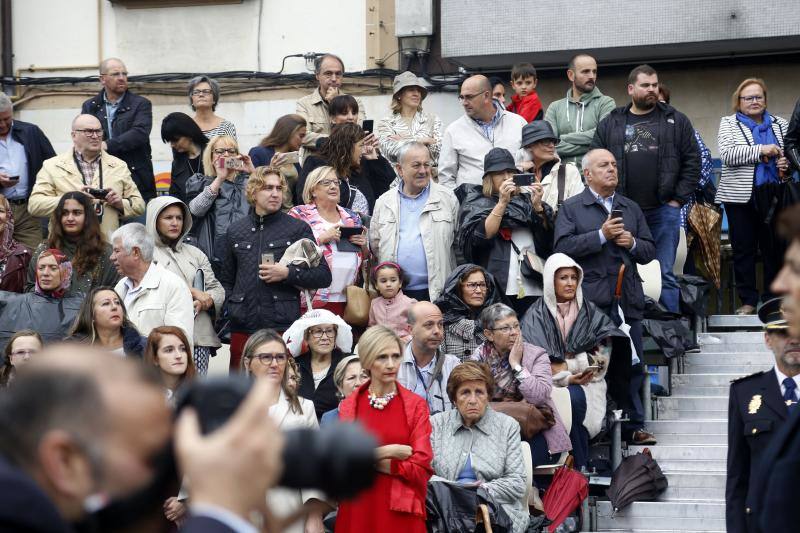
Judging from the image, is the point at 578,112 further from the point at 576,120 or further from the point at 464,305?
the point at 464,305

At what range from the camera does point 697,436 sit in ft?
34.1

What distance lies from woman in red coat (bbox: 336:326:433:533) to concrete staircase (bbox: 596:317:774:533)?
221 cm

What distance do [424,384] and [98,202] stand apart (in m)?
3.19

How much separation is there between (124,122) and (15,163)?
973 mm

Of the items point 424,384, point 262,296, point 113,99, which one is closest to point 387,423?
point 424,384

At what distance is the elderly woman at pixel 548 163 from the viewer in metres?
10.7

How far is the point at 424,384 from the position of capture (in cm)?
888

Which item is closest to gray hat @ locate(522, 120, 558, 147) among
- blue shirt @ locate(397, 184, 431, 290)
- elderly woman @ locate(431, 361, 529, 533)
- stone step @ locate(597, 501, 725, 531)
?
blue shirt @ locate(397, 184, 431, 290)

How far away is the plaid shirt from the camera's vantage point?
10773 mm

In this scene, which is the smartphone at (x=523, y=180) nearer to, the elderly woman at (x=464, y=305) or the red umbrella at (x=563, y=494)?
the elderly woman at (x=464, y=305)

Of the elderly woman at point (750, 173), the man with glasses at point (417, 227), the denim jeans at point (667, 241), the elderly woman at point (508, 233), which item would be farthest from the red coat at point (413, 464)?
the elderly woman at point (750, 173)

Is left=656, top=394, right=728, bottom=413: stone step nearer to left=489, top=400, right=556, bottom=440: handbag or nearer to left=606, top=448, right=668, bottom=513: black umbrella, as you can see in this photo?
left=606, top=448, right=668, bottom=513: black umbrella

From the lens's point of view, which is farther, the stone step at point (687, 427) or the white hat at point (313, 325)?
the stone step at point (687, 427)

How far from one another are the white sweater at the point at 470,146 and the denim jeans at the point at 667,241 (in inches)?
48.1
